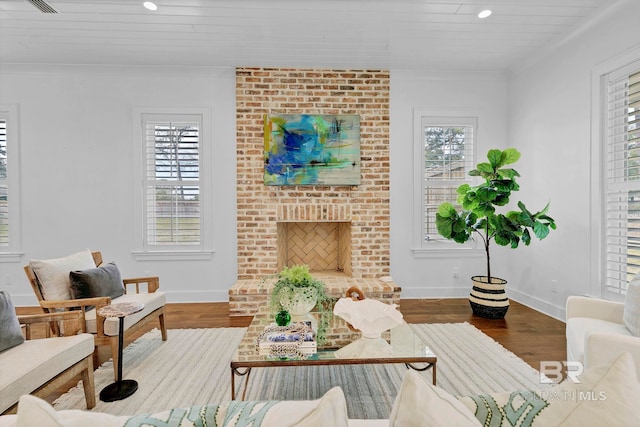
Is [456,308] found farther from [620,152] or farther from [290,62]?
[290,62]

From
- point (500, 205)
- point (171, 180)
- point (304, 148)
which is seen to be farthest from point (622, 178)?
point (171, 180)

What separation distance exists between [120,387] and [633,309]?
128 inches

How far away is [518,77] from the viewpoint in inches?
167

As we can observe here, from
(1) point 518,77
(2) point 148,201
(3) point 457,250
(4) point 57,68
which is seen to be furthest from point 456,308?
(4) point 57,68

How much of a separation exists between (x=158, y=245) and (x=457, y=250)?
399 cm

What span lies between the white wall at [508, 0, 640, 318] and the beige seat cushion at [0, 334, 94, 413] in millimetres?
4296

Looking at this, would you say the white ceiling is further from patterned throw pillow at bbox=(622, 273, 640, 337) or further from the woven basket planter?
the woven basket planter

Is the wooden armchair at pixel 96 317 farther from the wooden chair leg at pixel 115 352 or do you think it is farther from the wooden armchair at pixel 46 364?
the wooden armchair at pixel 46 364

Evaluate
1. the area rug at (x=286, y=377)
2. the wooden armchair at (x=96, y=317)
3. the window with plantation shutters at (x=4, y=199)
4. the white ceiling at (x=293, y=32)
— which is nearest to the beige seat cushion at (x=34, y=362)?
the wooden armchair at (x=96, y=317)

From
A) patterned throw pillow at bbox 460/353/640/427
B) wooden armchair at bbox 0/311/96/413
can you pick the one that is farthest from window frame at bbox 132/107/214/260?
patterned throw pillow at bbox 460/353/640/427

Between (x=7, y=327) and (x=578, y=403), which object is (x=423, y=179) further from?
(x=7, y=327)

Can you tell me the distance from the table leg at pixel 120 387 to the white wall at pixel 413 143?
318 centimetres

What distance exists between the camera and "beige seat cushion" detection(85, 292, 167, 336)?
2.34 meters

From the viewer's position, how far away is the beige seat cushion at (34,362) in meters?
1.51
